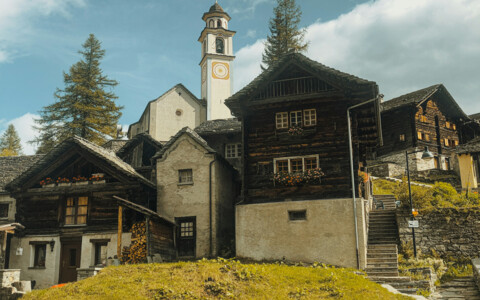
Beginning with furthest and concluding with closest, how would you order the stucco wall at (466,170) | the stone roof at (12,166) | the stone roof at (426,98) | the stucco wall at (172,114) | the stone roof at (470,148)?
the stucco wall at (172,114)
the stone roof at (426,98)
the stone roof at (470,148)
the stucco wall at (466,170)
the stone roof at (12,166)

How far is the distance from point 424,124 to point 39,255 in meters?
34.1

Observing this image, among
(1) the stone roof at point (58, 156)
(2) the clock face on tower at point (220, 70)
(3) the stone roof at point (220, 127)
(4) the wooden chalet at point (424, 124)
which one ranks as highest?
(2) the clock face on tower at point (220, 70)

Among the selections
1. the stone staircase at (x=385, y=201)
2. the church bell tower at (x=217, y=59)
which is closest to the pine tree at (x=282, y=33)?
the church bell tower at (x=217, y=59)

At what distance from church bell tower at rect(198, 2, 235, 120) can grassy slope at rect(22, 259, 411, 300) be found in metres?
34.4

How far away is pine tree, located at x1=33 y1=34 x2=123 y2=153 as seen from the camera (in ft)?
152

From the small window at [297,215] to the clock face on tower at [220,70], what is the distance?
3260 cm

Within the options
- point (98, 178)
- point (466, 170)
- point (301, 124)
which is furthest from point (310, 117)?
point (466, 170)

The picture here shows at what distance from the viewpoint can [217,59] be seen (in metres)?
53.2

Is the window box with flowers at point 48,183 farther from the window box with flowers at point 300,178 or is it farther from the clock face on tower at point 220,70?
the clock face on tower at point 220,70

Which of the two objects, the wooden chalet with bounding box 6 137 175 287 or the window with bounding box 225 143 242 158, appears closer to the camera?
the wooden chalet with bounding box 6 137 175 287

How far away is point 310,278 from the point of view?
17.3 meters

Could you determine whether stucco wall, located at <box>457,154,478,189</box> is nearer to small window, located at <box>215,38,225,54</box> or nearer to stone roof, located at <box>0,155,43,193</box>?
small window, located at <box>215,38,225,54</box>

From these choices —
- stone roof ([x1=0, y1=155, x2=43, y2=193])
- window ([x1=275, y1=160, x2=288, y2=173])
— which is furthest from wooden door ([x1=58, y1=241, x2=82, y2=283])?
window ([x1=275, y1=160, x2=288, y2=173])

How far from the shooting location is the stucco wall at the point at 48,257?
1021 inches
